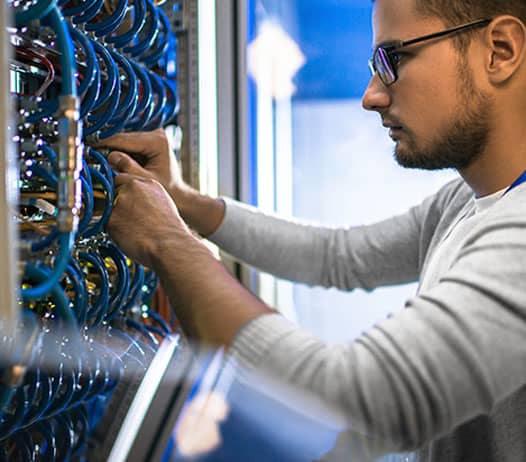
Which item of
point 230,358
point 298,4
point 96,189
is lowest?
point 230,358

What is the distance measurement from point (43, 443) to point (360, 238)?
845 millimetres

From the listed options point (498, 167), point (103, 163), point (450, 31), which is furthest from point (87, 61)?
point (498, 167)

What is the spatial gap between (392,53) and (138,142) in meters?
0.53

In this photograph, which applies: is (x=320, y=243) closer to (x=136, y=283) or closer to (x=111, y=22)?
(x=136, y=283)

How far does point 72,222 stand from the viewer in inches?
30.8

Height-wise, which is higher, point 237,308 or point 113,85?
point 113,85

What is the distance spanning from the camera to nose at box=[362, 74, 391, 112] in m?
1.15

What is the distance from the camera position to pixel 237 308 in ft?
2.87

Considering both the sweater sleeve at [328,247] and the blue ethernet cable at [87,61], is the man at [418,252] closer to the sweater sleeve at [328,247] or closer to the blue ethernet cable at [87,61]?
the sweater sleeve at [328,247]

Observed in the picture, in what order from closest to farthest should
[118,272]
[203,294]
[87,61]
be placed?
1. [203,294]
2. [87,61]
3. [118,272]

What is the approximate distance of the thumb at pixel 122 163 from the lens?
3.84ft

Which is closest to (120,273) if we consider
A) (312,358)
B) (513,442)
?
(312,358)

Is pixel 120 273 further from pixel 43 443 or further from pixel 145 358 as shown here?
pixel 43 443

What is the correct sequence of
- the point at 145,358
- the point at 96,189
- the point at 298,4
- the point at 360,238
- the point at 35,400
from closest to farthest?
1. the point at 35,400
2. the point at 96,189
3. the point at 145,358
4. the point at 360,238
5. the point at 298,4
